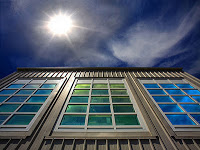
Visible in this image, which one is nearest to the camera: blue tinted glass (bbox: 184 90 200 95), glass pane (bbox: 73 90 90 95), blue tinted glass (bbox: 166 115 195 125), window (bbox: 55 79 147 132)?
window (bbox: 55 79 147 132)

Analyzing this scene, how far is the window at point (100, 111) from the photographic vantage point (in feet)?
14.0

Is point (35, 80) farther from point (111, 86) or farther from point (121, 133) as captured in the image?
point (121, 133)

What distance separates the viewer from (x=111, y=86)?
7496mm

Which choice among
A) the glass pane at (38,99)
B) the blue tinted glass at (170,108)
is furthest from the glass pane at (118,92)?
the glass pane at (38,99)

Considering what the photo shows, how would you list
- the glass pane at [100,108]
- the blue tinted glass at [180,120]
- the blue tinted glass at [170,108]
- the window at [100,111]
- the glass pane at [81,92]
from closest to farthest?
the window at [100,111] < the blue tinted glass at [180,120] < the glass pane at [100,108] < the blue tinted glass at [170,108] < the glass pane at [81,92]

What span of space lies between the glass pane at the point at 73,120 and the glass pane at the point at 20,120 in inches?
70.2

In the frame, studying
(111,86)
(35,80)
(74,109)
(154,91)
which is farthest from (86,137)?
(35,80)

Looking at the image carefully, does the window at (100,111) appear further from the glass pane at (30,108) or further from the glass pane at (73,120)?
the glass pane at (30,108)

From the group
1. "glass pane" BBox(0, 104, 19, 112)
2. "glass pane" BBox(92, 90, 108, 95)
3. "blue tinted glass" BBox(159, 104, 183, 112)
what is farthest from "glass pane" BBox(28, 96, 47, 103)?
"blue tinted glass" BBox(159, 104, 183, 112)

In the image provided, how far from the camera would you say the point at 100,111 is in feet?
16.6

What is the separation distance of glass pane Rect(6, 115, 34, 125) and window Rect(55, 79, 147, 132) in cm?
→ 160

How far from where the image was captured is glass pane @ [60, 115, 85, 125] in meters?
4.46

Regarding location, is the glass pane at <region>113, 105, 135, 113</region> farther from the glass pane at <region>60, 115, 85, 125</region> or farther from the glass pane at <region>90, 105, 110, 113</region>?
the glass pane at <region>60, 115, 85, 125</region>

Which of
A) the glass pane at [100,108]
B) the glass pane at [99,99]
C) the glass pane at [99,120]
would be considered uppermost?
the glass pane at [99,99]
